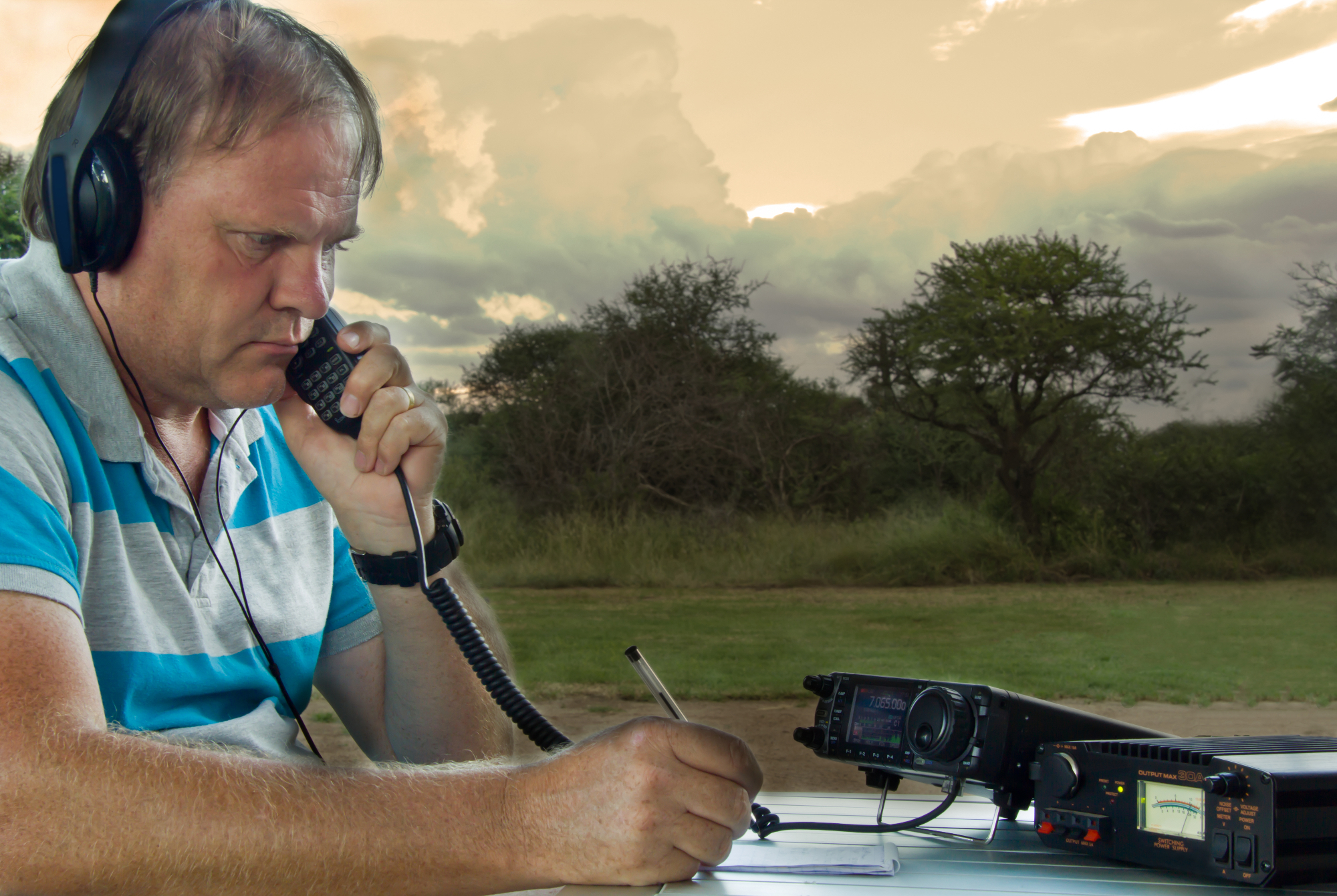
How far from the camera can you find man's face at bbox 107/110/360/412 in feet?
2.64

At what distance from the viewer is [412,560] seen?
0.96 metres

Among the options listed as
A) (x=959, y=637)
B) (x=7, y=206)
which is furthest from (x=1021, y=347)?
(x=7, y=206)

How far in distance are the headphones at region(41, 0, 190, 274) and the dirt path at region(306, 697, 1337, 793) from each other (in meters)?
1.19

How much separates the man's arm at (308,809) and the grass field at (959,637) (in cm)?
125

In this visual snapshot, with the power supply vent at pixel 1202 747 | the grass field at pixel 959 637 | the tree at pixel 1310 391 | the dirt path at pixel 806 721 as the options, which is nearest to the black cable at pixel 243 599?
the power supply vent at pixel 1202 747

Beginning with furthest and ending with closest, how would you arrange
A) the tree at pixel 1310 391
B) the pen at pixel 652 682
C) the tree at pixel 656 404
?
the tree at pixel 656 404
the tree at pixel 1310 391
the pen at pixel 652 682

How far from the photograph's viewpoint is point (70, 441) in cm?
74

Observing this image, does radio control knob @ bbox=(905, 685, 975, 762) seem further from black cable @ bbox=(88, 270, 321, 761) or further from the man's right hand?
black cable @ bbox=(88, 270, 321, 761)

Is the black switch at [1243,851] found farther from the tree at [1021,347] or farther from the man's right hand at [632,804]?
the tree at [1021,347]

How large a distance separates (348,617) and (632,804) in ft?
1.88

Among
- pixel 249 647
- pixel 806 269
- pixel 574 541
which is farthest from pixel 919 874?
pixel 574 541

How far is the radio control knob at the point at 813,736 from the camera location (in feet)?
2.88

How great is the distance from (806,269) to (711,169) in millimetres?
362

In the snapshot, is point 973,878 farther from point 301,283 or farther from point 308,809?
point 301,283
